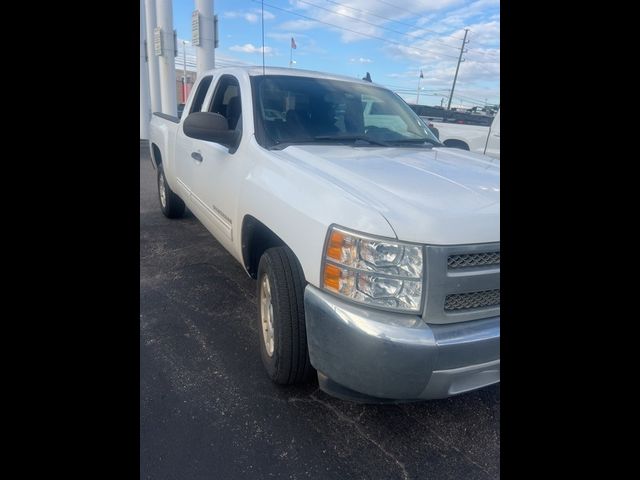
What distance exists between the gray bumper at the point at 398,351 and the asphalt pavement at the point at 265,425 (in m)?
0.44

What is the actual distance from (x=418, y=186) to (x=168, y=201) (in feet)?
14.6

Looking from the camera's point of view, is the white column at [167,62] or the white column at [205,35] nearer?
the white column at [205,35]

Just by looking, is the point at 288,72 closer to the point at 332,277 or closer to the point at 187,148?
the point at 187,148

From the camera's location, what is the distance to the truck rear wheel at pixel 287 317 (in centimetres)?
214

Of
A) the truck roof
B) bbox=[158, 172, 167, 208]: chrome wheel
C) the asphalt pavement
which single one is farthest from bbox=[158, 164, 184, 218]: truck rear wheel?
the asphalt pavement

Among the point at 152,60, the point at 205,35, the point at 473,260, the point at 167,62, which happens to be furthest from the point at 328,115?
the point at 152,60

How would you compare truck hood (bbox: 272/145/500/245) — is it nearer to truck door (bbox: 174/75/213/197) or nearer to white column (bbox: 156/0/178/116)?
truck door (bbox: 174/75/213/197)

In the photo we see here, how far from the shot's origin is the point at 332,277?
1.82 meters

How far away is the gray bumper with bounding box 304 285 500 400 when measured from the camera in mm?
1672

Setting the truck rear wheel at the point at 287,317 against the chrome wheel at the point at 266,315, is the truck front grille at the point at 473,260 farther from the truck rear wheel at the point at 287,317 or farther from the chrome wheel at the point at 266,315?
the chrome wheel at the point at 266,315

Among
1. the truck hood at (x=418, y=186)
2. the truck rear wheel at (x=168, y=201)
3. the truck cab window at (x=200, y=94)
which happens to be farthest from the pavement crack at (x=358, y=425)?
the truck rear wheel at (x=168, y=201)
